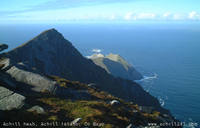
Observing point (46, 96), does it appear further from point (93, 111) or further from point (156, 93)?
point (156, 93)

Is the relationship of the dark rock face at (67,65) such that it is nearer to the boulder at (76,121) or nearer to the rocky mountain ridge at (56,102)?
the rocky mountain ridge at (56,102)

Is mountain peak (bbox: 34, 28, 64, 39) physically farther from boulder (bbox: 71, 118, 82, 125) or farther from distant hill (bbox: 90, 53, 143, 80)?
distant hill (bbox: 90, 53, 143, 80)

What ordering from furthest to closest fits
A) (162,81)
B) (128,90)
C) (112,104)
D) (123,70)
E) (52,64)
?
(123,70), (162,81), (128,90), (52,64), (112,104)

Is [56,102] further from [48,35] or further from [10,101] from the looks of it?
[48,35]

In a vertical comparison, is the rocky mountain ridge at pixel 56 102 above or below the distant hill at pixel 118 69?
above

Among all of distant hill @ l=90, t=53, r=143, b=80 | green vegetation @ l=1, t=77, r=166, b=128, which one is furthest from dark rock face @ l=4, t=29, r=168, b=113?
distant hill @ l=90, t=53, r=143, b=80

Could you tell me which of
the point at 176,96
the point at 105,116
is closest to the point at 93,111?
the point at 105,116

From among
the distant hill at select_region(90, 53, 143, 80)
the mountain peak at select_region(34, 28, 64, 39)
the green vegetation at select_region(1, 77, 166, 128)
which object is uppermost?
the mountain peak at select_region(34, 28, 64, 39)

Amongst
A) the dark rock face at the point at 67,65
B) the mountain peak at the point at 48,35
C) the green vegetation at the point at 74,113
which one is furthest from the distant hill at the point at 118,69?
the green vegetation at the point at 74,113
